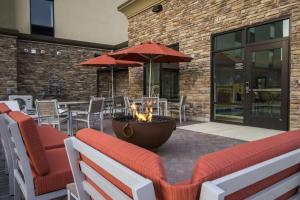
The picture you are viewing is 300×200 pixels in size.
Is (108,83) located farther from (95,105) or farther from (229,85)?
(95,105)

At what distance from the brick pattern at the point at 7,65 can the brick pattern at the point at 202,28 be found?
5.04 metres

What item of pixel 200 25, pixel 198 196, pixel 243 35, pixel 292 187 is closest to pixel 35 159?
pixel 198 196

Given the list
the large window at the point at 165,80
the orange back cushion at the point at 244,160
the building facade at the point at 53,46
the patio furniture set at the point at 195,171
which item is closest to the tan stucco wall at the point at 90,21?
the building facade at the point at 53,46

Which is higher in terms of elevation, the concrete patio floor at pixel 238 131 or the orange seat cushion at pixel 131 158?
the orange seat cushion at pixel 131 158

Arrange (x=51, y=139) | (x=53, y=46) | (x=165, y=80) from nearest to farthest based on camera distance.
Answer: (x=51, y=139)
(x=165, y=80)
(x=53, y=46)

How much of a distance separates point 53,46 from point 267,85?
359 inches

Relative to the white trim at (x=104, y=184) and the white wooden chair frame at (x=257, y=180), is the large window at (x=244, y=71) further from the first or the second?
the white trim at (x=104, y=184)

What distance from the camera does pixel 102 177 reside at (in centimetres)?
107

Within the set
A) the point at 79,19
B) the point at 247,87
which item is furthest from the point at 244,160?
the point at 79,19

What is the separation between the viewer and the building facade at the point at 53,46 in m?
9.72

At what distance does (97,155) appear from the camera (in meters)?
1.04

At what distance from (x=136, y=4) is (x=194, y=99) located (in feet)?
16.3

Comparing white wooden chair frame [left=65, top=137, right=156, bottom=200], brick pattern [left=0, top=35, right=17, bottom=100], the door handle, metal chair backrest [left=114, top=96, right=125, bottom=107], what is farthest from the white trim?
brick pattern [left=0, top=35, right=17, bottom=100]

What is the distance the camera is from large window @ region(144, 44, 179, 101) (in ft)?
29.1
